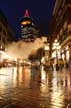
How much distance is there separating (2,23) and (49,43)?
72107 mm

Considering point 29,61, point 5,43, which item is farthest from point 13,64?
point 5,43

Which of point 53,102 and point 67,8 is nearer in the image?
point 53,102

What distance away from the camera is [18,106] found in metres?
6.49

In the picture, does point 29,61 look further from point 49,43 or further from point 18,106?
point 18,106

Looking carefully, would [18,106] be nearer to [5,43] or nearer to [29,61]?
[29,61]

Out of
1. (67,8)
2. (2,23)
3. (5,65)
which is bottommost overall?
(5,65)

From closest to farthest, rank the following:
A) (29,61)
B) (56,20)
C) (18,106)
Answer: (18,106) < (29,61) < (56,20)

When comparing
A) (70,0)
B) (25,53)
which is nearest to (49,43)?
(25,53)

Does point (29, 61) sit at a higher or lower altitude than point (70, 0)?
lower

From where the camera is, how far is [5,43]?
399 feet

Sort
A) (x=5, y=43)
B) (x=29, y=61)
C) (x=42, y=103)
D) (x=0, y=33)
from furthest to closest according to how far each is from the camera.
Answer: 1. (x=5, y=43)
2. (x=0, y=33)
3. (x=29, y=61)
4. (x=42, y=103)

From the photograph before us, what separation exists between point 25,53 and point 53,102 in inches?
1430

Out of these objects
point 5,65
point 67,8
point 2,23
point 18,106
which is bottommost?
point 18,106

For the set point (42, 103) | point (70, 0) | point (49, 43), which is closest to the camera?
point (42, 103)
